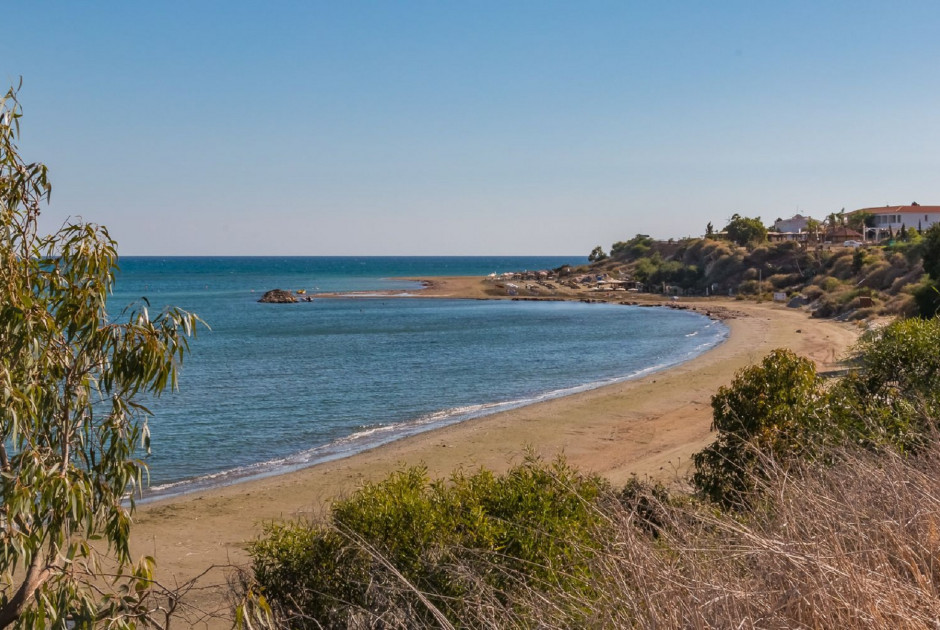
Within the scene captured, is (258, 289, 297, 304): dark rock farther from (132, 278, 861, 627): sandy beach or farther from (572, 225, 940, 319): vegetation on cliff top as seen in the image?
(132, 278, 861, 627): sandy beach

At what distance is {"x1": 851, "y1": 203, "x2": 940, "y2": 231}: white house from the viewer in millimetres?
102125

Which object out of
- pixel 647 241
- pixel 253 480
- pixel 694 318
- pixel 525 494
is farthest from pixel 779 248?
pixel 525 494

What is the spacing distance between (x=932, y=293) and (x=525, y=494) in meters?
38.8

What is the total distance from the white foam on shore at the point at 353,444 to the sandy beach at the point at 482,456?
0.64 m

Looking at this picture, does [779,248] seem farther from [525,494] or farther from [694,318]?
[525,494]

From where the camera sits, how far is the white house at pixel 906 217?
102m

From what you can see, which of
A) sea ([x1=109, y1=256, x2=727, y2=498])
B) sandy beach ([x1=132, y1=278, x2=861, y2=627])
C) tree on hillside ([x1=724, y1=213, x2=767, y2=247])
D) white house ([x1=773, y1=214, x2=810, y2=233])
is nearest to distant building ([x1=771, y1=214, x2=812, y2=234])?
white house ([x1=773, y1=214, x2=810, y2=233])

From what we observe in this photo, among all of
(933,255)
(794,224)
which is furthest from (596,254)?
(933,255)

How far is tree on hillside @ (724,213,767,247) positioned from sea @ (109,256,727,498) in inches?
1449

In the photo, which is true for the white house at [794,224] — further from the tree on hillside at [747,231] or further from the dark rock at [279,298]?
the dark rock at [279,298]

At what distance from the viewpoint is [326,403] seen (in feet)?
→ 108

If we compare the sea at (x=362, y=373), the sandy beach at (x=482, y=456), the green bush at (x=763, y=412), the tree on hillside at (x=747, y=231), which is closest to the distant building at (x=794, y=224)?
the tree on hillside at (x=747, y=231)

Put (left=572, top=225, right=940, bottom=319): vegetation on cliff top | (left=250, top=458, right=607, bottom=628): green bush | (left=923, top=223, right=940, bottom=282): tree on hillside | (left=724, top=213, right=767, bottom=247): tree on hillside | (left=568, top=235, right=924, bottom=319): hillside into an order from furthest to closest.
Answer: (left=724, top=213, right=767, bottom=247): tree on hillside < (left=568, top=235, right=924, bottom=319): hillside < (left=572, top=225, right=940, bottom=319): vegetation on cliff top < (left=923, top=223, right=940, bottom=282): tree on hillside < (left=250, top=458, right=607, bottom=628): green bush

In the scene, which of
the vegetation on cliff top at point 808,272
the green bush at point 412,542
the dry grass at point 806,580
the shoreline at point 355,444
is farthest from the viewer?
the vegetation on cliff top at point 808,272
